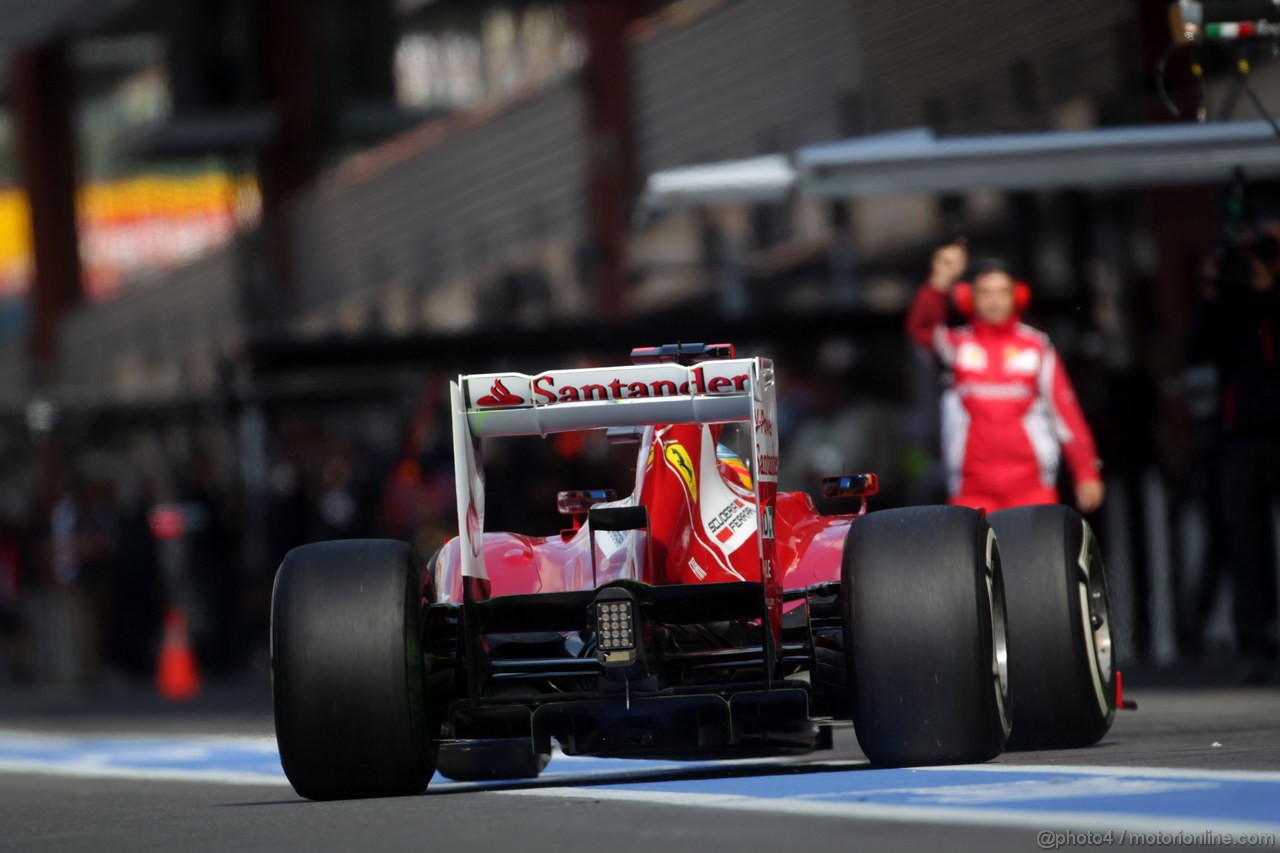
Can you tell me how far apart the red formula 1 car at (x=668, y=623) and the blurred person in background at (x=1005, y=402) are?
2.31 metres

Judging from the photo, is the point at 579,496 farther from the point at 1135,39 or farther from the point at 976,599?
the point at 1135,39

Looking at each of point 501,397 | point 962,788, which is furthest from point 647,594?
point 962,788

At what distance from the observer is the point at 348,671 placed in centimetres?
844

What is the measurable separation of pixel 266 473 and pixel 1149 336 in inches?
296

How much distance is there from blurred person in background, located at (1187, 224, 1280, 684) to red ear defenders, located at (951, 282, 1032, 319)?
1946 millimetres

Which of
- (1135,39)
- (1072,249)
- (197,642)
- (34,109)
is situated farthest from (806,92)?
(34,109)

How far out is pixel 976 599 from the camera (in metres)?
8.12

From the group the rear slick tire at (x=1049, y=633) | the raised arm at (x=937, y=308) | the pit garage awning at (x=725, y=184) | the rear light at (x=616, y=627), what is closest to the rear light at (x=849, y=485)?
the rear slick tire at (x=1049, y=633)

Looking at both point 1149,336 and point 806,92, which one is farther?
point 806,92

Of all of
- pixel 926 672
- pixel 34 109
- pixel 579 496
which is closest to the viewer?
pixel 926 672

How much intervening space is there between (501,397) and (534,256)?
1927 cm

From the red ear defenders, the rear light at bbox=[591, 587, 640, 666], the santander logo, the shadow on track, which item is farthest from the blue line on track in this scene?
the red ear defenders

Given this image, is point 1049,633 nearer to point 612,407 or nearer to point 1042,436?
point 612,407

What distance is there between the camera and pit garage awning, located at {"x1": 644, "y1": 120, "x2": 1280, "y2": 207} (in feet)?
44.6
